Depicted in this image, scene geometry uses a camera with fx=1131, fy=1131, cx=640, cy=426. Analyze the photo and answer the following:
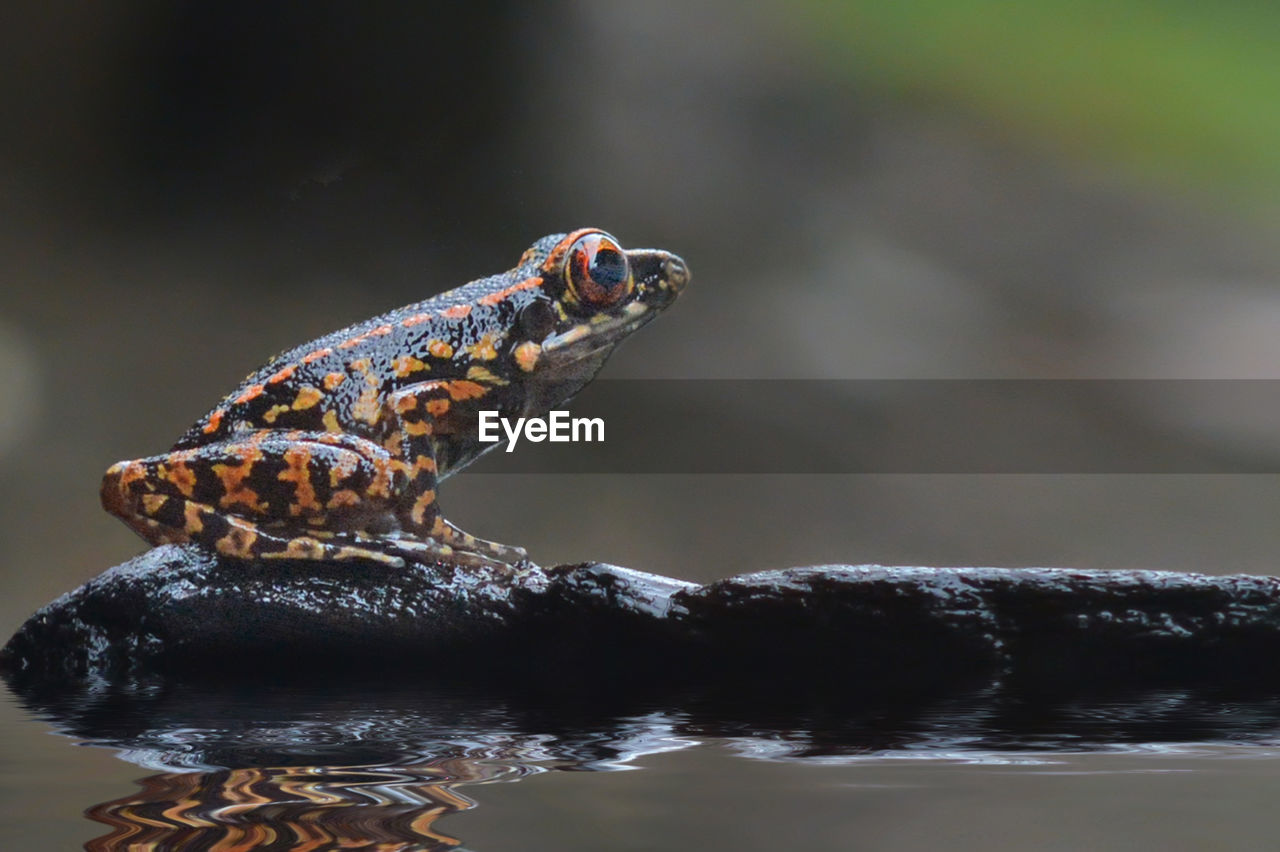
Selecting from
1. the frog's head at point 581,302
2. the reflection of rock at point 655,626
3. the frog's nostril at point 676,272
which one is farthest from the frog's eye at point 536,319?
the reflection of rock at point 655,626

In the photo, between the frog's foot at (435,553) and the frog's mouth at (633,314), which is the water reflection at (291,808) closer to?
the frog's foot at (435,553)

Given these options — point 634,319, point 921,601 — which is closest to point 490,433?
point 634,319

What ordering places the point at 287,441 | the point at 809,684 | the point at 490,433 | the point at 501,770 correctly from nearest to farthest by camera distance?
the point at 501,770 → the point at 809,684 → the point at 287,441 → the point at 490,433

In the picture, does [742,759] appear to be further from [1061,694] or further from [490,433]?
[490,433]

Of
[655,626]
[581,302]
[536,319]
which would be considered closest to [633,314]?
[581,302]

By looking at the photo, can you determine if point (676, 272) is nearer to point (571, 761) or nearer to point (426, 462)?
point (426, 462)
